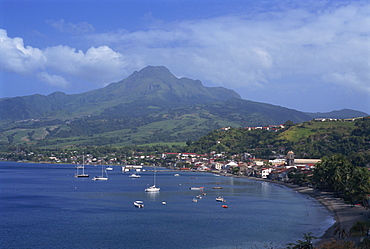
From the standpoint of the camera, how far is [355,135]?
16988 cm

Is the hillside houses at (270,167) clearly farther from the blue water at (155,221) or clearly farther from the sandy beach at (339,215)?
the blue water at (155,221)

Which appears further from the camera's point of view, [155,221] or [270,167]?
[270,167]

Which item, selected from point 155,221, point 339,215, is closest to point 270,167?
point 339,215

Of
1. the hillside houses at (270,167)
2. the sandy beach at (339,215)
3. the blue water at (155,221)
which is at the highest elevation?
the hillside houses at (270,167)

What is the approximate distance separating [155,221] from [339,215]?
931 inches

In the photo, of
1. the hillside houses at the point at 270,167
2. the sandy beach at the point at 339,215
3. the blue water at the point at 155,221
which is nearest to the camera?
the sandy beach at the point at 339,215

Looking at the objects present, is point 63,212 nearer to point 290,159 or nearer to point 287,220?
point 287,220

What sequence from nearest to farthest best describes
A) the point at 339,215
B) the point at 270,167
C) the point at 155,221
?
the point at 155,221, the point at 339,215, the point at 270,167

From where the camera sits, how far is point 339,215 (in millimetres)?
60094

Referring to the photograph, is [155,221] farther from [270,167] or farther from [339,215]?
[270,167]

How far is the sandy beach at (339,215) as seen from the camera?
4436 cm

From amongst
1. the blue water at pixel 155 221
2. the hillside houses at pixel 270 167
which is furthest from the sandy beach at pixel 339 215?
the hillside houses at pixel 270 167

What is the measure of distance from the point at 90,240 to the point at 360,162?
3509 inches

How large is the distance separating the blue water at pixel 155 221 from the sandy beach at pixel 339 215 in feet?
5.37
